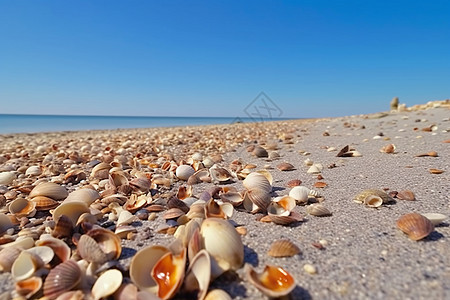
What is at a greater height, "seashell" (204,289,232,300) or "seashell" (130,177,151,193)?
"seashell" (130,177,151,193)

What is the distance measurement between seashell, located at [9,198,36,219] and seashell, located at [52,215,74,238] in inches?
22.2

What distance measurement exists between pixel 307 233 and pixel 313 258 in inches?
9.6

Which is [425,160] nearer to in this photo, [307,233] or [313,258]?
[307,233]

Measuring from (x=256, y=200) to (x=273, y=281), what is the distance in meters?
0.70

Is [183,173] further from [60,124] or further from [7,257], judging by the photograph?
[60,124]

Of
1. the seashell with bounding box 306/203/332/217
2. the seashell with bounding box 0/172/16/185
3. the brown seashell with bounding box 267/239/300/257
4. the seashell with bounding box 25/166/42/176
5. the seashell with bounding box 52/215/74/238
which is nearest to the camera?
the brown seashell with bounding box 267/239/300/257

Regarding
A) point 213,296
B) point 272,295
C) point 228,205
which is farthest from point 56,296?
point 228,205

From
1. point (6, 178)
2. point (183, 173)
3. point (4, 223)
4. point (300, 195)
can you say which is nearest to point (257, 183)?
point (300, 195)

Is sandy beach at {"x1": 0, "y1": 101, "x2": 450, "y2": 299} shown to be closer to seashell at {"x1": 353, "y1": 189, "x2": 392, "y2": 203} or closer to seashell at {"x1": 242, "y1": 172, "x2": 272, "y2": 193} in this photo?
seashell at {"x1": 353, "y1": 189, "x2": 392, "y2": 203}

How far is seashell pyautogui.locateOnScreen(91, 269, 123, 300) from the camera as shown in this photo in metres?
1.00

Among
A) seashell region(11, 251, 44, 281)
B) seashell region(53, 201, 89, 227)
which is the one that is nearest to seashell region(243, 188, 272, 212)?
seashell region(53, 201, 89, 227)

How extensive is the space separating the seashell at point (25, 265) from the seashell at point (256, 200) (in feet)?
3.69

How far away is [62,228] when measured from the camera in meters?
1.37

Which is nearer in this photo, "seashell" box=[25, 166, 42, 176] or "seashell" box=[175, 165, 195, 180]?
"seashell" box=[175, 165, 195, 180]
